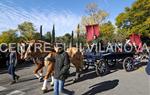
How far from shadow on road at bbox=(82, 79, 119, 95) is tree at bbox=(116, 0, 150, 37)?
3853 cm

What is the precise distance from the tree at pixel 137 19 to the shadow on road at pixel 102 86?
1517 inches

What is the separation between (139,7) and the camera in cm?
5334

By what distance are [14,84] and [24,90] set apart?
62.7 inches

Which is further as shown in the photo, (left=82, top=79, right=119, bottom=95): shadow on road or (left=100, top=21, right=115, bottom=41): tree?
(left=100, top=21, right=115, bottom=41): tree

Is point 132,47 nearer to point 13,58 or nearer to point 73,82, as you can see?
point 73,82

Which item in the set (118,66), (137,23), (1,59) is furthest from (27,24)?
(118,66)

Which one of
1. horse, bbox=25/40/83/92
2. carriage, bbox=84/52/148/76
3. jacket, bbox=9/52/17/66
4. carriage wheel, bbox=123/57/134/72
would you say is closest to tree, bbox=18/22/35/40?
carriage, bbox=84/52/148/76

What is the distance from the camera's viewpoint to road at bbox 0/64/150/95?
10.8m

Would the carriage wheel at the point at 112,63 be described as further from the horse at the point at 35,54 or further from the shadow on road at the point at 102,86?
the horse at the point at 35,54

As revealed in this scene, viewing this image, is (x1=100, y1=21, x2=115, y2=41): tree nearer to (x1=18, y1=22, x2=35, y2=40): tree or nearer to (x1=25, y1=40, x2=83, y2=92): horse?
(x1=18, y1=22, x2=35, y2=40): tree

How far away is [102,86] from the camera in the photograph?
1167 cm

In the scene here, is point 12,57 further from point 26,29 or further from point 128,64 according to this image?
point 26,29

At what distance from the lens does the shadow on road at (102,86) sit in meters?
10.8

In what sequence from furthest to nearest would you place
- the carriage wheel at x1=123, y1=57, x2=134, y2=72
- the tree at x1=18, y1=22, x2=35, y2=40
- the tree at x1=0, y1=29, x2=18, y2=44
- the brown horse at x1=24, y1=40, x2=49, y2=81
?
the tree at x1=18, y1=22, x2=35, y2=40 < the tree at x1=0, y1=29, x2=18, y2=44 < the carriage wheel at x1=123, y1=57, x2=134, y2=72 < the brown horse at x1=24, y1=40, x2=49, y2=81
